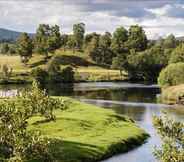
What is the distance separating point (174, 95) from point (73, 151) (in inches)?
3928

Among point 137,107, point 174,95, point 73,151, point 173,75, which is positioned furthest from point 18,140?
point 173,75

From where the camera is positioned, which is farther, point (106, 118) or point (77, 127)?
point (106, 118)

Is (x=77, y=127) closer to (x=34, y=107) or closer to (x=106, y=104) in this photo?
(x=34, y=107)

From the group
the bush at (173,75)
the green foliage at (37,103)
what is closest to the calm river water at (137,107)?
the bush at (173,75)

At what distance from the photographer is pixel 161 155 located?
115 ft

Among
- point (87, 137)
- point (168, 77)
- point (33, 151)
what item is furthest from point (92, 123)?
point (168, 77)

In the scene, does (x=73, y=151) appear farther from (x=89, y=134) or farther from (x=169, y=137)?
(x=169, y=137)

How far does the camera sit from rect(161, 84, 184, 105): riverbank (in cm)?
16000

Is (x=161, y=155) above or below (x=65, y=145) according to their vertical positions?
above

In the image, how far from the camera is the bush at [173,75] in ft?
617

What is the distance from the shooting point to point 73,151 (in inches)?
2795

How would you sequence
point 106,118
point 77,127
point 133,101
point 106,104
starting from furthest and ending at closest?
1. point 133,101
2. point 106,104
3. point 106,118
4. point 77,127

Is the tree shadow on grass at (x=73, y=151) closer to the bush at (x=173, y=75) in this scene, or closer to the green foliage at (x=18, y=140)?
the green foliage at (x=18, y=140)

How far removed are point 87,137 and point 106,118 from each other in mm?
20996
